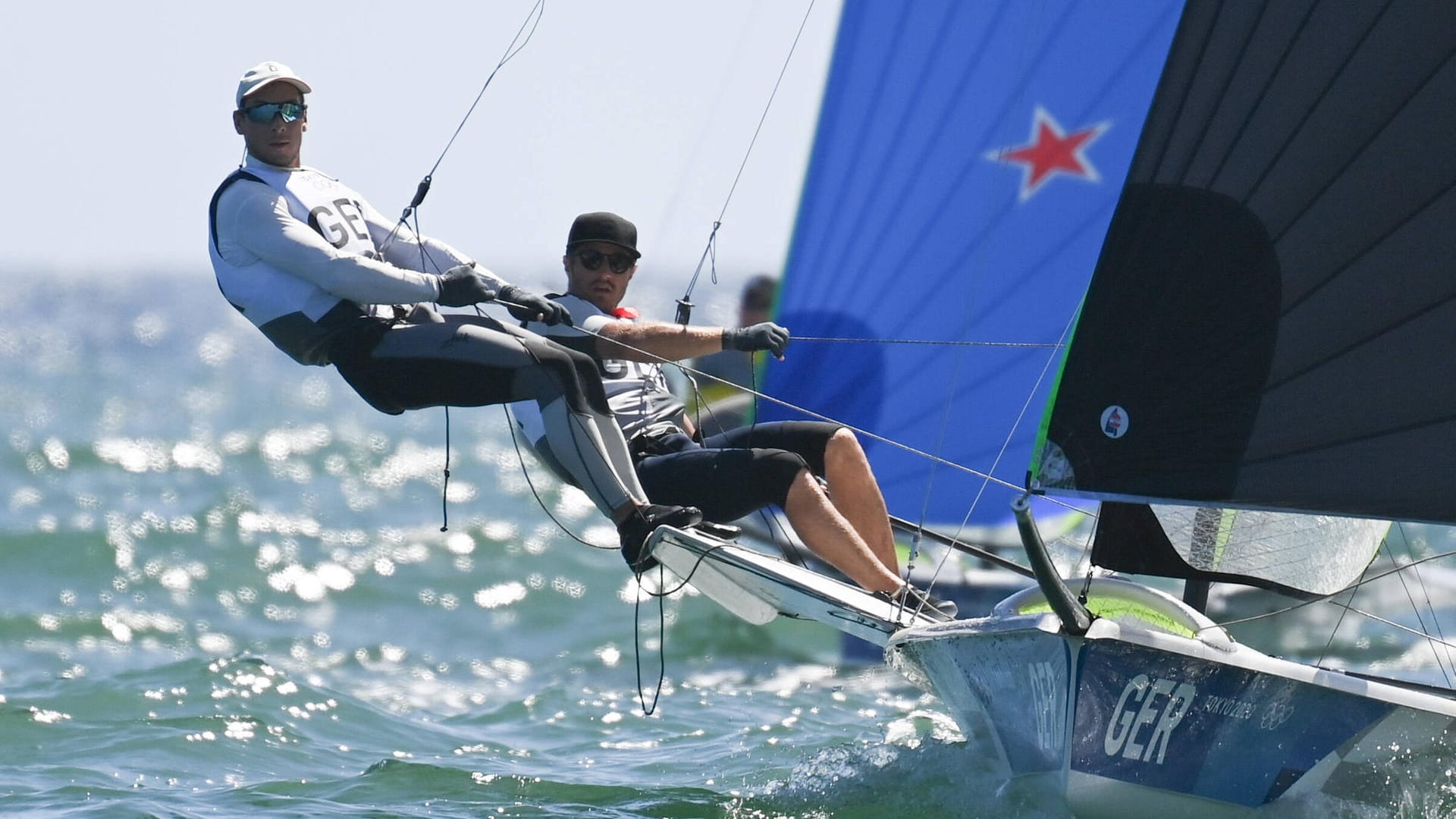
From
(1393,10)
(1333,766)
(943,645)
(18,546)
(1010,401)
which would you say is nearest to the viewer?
(1393,10)

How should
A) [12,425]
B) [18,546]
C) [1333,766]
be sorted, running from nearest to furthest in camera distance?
[1333,766], [18,546], [12,425]

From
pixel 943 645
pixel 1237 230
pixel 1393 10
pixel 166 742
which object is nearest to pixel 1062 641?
pixel 943 645

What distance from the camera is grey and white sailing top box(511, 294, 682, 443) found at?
479cm

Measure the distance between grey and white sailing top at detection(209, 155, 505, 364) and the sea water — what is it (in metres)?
0.75

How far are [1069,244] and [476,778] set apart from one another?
2.63m

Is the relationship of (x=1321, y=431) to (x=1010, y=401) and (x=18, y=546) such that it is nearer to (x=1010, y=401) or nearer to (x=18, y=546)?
(x=1010, y=401)

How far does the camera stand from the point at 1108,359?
3840 mm

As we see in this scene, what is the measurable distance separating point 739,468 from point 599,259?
732mm

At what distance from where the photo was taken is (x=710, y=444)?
5.20 m

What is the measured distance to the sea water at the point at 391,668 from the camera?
5238 millimetres

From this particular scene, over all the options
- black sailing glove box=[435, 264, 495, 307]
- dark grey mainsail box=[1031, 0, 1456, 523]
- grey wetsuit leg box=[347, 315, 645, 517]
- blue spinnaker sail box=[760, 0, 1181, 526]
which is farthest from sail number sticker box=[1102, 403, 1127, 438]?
blue spinnaker sail box=[760, 0, 1181, 526]

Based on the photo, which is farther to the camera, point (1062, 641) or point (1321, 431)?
point (1062, 641)

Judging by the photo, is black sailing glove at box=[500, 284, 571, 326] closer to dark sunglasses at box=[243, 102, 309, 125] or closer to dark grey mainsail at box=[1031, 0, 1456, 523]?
dark sunglasses at box=[243, 102, 309, 125]

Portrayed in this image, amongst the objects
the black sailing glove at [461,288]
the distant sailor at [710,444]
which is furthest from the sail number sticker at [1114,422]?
the black sailing glove at [461,288]
